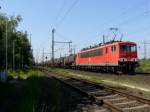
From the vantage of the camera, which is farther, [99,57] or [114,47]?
[99,57]

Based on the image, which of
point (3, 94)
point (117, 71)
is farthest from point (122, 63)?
point (3, 94)

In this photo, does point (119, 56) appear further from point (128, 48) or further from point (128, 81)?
point (128, 81)

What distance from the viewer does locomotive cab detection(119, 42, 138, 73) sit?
1540 inches

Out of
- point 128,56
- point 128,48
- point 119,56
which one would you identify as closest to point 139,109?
point 119,56

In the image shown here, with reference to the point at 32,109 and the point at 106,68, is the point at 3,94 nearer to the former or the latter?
the point at 32,109

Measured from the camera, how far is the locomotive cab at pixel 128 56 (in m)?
39.1

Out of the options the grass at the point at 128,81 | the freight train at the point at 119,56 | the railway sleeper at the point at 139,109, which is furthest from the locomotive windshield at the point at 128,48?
the railway sleeper at the point at 139,109

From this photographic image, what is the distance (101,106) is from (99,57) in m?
31.5

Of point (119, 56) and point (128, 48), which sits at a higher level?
point (128, 48)

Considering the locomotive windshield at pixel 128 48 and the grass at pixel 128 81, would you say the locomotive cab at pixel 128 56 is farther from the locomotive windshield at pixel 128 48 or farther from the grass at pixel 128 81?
the grass at pixel 128 81

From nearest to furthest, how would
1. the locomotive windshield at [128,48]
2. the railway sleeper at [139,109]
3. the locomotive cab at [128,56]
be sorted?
the railway sleeper at [139,109], the locomotive cab at [128,56], the locomotive windshield at [128,48]

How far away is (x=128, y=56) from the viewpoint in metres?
39.9

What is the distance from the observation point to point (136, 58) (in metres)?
40.5

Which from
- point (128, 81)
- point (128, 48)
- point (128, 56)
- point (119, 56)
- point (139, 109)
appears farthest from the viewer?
point (128, 48)
